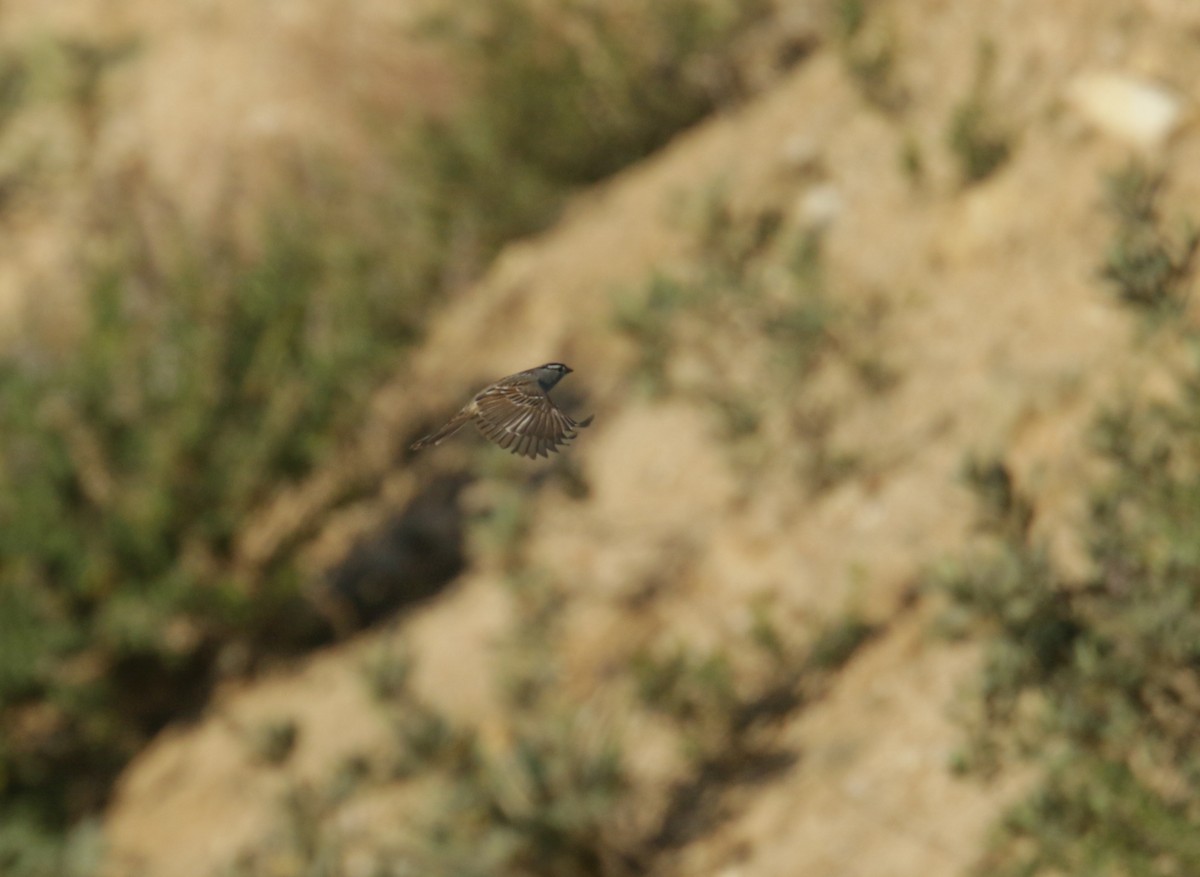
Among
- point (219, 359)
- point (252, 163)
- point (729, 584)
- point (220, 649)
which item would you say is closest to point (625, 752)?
point (729, 584)

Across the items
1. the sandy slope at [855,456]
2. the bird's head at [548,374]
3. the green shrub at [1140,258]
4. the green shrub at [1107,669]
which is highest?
the sandy slope at [855,456]

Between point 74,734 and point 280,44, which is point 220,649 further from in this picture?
point 280,44

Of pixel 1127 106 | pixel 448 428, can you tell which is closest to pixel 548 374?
pixel 448 428

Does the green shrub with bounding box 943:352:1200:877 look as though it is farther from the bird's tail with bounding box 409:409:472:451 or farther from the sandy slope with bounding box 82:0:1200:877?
the bird's tail with bounding box 409:409:472:451

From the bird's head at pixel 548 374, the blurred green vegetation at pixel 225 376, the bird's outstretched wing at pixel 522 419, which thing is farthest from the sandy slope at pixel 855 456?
the bird's outstretched wing at pixel 522 419

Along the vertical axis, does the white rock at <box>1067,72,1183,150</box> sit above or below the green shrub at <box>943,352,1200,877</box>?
above

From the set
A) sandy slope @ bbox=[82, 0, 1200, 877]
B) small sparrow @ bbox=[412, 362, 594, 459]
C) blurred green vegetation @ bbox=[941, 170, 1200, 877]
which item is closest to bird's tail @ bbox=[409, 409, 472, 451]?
small sparrow @ bbox=[412, 362, 594, 459]

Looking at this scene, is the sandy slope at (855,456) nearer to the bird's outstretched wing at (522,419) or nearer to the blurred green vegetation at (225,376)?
the blurred green vegetation at (225,376)
